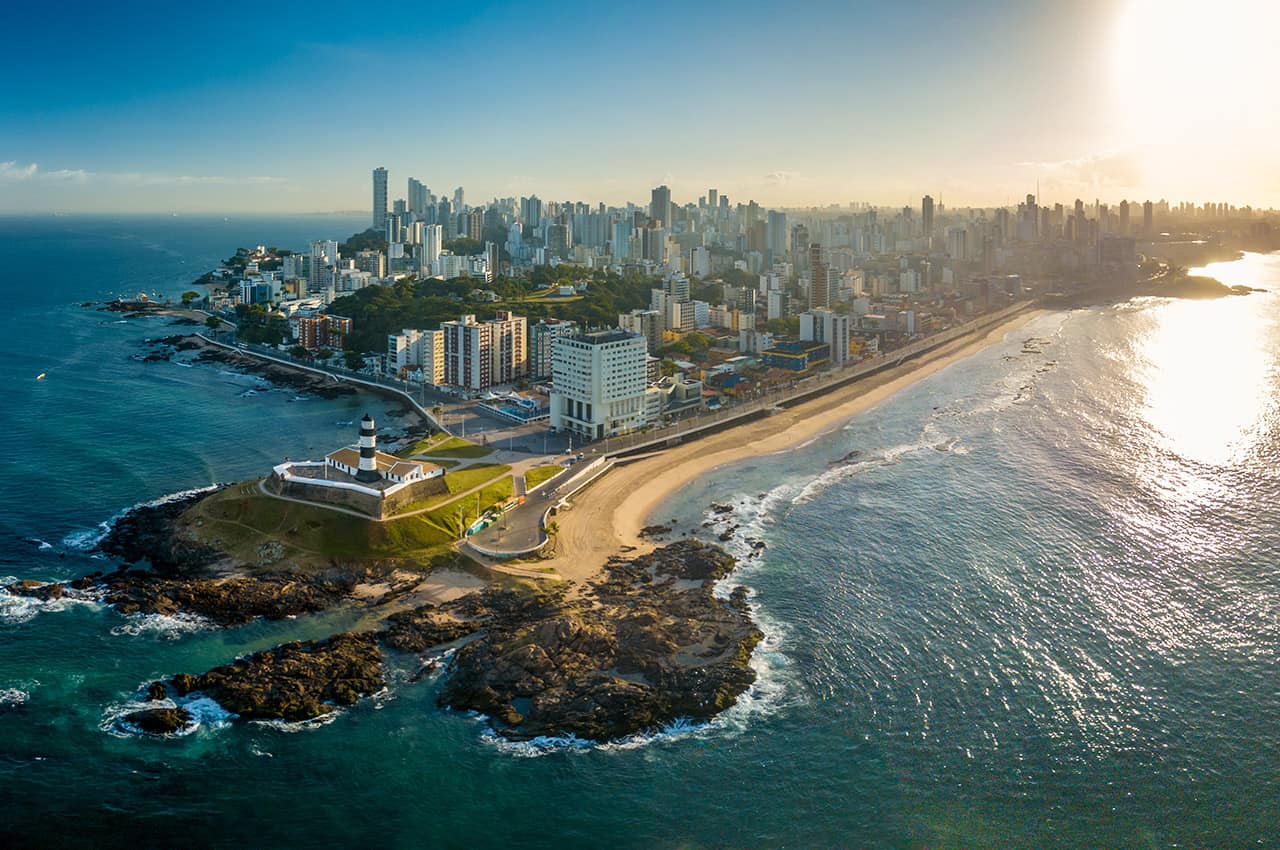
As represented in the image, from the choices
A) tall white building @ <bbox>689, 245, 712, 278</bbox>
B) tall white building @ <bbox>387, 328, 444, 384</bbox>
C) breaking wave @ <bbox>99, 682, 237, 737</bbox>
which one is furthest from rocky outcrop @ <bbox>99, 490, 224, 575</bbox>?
tall white building @ <bbox>689, 245, 712, 278</bbox>

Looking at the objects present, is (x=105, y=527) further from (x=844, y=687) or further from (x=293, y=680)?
(x=844, y=687)

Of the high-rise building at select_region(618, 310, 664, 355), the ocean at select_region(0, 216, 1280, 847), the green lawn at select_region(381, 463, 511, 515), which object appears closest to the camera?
the ocean at select_region(0, 216, 1280, 847)

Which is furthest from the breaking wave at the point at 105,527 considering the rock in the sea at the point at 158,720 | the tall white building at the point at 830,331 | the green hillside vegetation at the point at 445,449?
the tall white building at the point at 830,331

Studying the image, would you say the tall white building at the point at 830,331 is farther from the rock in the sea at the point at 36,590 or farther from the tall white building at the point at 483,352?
the rock in the sea at the point at 36,590

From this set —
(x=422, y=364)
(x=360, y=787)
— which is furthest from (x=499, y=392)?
(x=360, y=787)

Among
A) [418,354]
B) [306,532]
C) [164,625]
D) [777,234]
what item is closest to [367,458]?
[306,532]

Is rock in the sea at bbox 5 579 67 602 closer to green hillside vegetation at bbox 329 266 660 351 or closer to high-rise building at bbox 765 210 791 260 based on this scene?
green hillside vegetation at bbox 329 266 660 351
